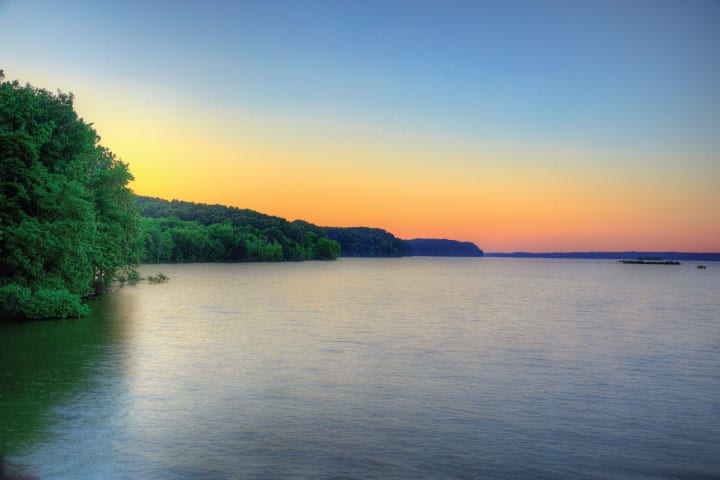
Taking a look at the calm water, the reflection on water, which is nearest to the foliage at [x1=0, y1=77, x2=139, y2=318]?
the reflection on water

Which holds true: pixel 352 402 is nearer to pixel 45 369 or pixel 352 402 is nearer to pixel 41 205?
pixel 45 369

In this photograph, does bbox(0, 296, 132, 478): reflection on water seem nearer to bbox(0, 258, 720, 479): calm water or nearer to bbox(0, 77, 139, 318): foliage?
bbox(0, 258, 720, 479): calm water

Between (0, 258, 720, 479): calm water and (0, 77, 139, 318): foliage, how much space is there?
281 cm

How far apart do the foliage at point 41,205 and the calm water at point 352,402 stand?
2.81 m

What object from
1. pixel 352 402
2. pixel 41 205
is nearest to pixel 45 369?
pixel 352 402

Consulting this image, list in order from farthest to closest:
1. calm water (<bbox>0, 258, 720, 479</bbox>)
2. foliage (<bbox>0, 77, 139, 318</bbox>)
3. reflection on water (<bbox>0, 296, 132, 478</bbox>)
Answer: foliage (<bbox>0, 77, 139, 318</bbox>) < reflection on water (<bbox>0, 296, 132, 478</bbox>) < calm water (<bbox>0, 258, 720, 479</bbox>)

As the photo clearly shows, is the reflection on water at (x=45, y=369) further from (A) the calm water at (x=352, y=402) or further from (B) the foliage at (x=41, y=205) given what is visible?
(B) the foliage at (x=41, y=205)

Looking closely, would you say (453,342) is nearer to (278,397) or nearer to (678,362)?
(678,362)

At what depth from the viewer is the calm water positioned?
516 inches

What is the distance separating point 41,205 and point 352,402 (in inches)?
1045

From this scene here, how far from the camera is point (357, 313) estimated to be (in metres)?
48.6

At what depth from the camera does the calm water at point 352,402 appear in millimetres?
13102

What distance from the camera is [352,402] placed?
18.7 m

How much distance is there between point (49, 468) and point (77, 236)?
2877cm
